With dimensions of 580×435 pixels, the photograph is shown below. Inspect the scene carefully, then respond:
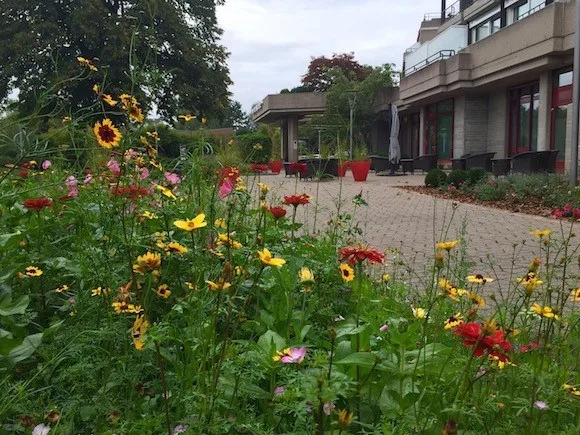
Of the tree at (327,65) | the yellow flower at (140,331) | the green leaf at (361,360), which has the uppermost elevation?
the tree at (327,65)

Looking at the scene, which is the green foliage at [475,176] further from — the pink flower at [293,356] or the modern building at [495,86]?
the pink flower at [293,356]

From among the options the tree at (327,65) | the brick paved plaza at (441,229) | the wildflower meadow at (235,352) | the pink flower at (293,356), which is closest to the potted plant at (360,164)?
the brick paved plaza at (441,229)

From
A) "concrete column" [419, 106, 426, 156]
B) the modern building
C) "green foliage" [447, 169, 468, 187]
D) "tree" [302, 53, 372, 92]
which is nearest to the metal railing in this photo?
the modern building

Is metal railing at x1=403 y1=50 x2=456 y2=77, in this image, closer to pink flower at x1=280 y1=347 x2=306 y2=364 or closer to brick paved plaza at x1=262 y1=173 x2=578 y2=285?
brick paved plaza at x1=262 y1=173 x2=578 y2=285

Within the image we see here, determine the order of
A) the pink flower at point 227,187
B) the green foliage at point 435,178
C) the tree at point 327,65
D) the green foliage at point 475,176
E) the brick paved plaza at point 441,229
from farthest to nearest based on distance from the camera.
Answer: the tree at point 327,65 → the green foliage at point 435,178 → the green foliage at point 475,176 → the brick paved plaza at point 441,229 → the pink flower at point 227,187

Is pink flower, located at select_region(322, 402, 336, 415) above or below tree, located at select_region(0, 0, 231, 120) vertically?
below

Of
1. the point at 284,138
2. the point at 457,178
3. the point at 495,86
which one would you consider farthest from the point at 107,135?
the point at 284,138

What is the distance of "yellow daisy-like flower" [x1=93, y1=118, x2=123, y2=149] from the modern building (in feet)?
45.6

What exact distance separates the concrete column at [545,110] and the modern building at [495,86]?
0.03m

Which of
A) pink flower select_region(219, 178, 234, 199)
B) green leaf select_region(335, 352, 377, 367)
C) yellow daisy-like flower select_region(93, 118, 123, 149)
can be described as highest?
yellow daisy-like flower select_region(93, 118, 123, 149)

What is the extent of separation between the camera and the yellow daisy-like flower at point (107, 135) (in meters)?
1.67

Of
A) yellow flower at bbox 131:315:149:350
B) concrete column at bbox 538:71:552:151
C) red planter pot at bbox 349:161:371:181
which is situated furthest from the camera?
red planter pot at bbox 349:161:371:181

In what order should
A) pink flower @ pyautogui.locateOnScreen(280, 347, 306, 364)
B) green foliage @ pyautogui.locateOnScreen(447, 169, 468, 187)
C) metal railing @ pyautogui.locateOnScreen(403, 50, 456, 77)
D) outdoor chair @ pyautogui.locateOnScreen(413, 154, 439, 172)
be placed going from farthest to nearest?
metal railing @ pyautogui.locateOnScreen(403, 50, 456, 77) < outdoor chair @ pyautogui.locateOnScreen(413, 154, 439, 172) < green foliage @ pyautogui.locateOnScreen(447, 169, 468, 187) < pink flower @ pyautogui.locateOnScreen(280, 347, 306, 364)

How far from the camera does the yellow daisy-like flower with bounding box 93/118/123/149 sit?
167 cm
